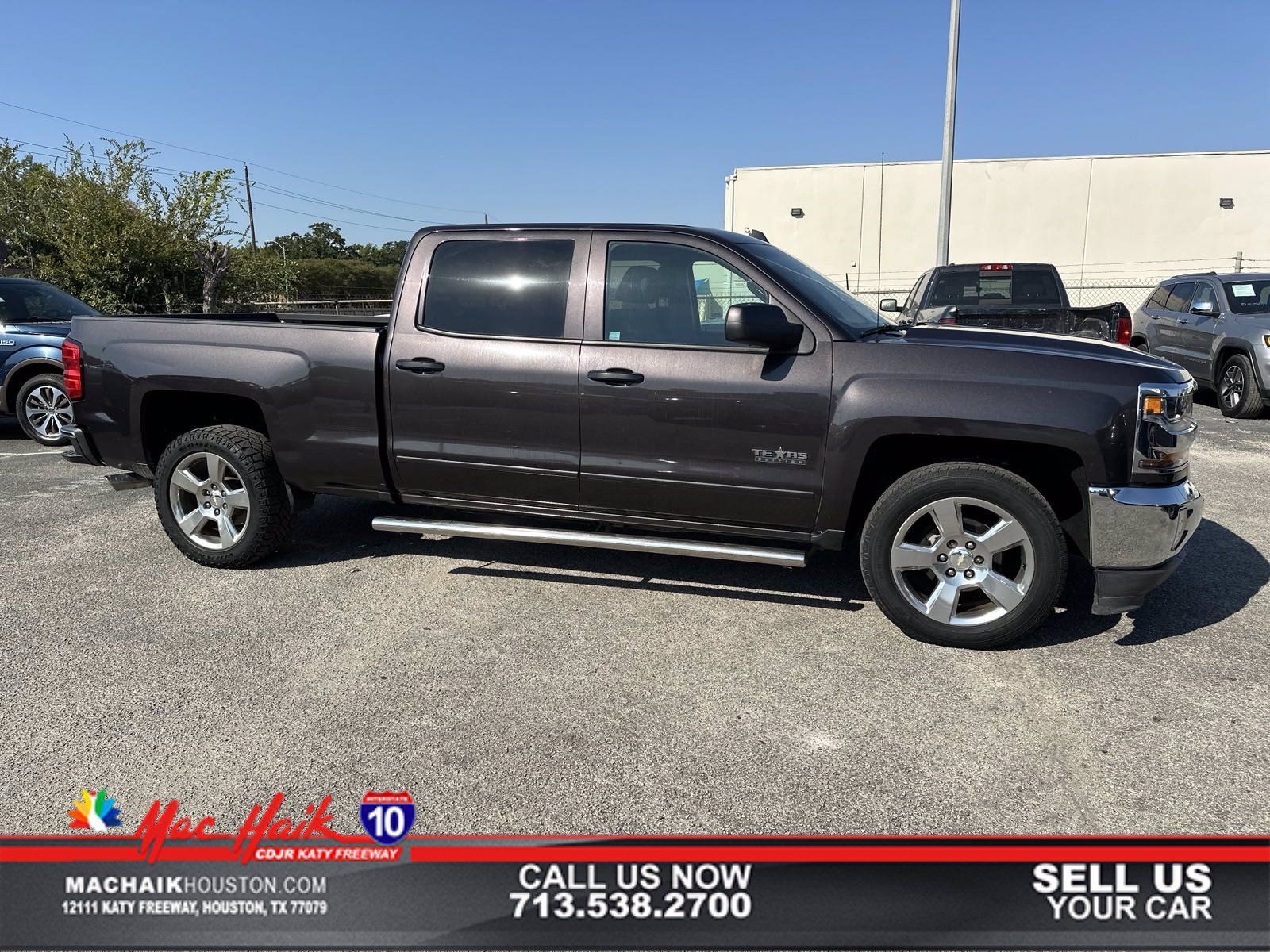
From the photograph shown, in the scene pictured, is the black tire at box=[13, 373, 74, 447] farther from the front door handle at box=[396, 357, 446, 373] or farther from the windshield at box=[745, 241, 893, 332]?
the windshield at box=[745, 241, 893, 332]

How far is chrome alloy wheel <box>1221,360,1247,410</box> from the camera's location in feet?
34.7

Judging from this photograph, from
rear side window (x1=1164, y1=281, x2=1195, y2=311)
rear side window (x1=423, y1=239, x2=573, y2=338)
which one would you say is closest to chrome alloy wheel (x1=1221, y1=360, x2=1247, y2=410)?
rear side window (x1=1164, y1=281, x2=1195, y2=311)

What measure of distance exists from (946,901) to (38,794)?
8.97 ft

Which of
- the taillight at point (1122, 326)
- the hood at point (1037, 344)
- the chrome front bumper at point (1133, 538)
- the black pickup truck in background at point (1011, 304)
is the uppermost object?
the black pickup truck in background at point (1011, 304)

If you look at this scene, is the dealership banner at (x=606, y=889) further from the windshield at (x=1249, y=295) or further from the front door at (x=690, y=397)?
the windshield at (x=1249, y=295)

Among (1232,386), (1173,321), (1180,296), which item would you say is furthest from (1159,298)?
(1232,386)

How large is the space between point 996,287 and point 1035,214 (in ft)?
66.8

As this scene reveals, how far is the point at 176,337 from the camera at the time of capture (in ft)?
16.3

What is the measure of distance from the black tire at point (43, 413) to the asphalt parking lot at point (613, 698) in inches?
169

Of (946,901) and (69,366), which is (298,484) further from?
(946,901)

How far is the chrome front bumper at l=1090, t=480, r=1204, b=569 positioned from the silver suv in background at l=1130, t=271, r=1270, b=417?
8.03 meters

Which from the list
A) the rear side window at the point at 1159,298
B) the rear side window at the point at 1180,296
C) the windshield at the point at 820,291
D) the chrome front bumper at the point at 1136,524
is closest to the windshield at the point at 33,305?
the windshield at the point at 820,291

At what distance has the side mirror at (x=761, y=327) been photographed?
3891 millimetres

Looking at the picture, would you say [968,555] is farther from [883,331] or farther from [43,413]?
[43,413]
